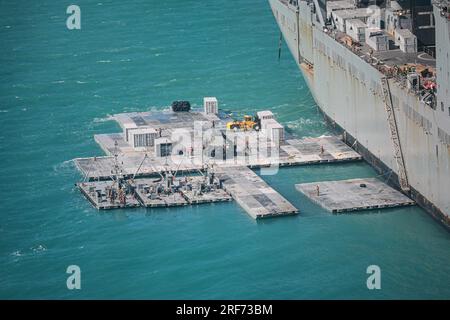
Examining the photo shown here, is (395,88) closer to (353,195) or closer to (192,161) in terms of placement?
(353,195)

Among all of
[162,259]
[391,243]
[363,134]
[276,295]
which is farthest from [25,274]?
[363,134]

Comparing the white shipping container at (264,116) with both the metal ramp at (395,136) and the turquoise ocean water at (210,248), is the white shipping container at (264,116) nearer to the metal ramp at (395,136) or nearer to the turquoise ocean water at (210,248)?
the turquoise ocean water at (210,248)

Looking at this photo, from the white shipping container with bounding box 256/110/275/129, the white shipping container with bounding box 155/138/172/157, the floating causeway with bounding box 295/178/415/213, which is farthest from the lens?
the white shipping container with bounding box 256/110/275/129

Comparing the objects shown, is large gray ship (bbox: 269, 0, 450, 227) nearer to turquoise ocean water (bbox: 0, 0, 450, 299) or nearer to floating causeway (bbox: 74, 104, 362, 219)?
turquoise ocean water (bbox: 0, 0, 450, 299)

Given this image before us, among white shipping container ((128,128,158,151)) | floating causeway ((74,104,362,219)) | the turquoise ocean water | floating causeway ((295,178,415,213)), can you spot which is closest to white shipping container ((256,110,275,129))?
floating causeway ((74,104,362,219))

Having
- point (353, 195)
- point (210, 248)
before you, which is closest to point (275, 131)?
point (353, 195)
